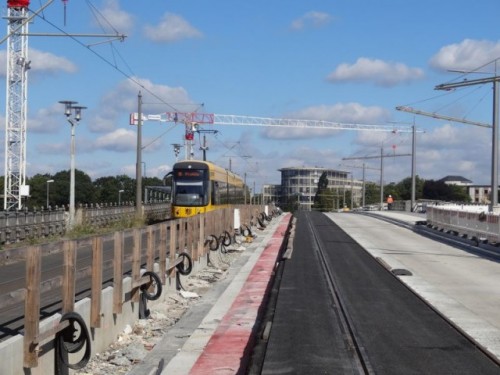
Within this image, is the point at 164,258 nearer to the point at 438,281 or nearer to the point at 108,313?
the point at 108,313

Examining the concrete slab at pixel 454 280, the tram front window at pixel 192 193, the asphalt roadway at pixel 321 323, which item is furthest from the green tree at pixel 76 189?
the asphalt roadway at pixel 321 323

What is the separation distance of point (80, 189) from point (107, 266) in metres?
121

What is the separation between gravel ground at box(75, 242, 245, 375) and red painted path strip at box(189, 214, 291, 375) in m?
1.02

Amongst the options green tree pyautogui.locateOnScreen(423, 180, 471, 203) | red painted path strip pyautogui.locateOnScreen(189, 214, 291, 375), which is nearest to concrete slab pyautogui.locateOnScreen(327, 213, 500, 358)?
red painted path strip pyautogui.locateOnScreen(189, 214, 291, 375)

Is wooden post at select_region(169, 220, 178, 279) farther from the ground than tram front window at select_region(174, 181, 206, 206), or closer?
closer

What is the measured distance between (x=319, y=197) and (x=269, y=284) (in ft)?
521

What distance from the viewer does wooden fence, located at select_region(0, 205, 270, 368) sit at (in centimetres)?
789

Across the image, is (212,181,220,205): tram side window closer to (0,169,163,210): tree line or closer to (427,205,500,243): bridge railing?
(427,205,500,243): bridge railing

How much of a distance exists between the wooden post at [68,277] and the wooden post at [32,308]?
1.03 metres

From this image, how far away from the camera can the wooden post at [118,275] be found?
38.0 feet

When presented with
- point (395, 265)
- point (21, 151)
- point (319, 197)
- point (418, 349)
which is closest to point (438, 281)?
point (395, 265)

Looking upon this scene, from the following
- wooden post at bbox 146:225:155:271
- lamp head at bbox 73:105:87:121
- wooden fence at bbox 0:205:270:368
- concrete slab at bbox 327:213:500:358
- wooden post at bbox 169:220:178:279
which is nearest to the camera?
wooden fence at bbox 0:205:270:368

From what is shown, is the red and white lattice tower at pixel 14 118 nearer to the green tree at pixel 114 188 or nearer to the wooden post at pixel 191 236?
the wooden post at pixel 191 236

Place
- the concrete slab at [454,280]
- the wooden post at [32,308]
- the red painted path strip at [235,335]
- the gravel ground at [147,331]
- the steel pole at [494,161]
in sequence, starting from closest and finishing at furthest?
1. the wooden post at [32,308]
2. the red painted path strip at [235,335]
3. the gravel ground at [147,331]
4. the concrete slab at [454,280]
5. the steel pole at [494,161]
